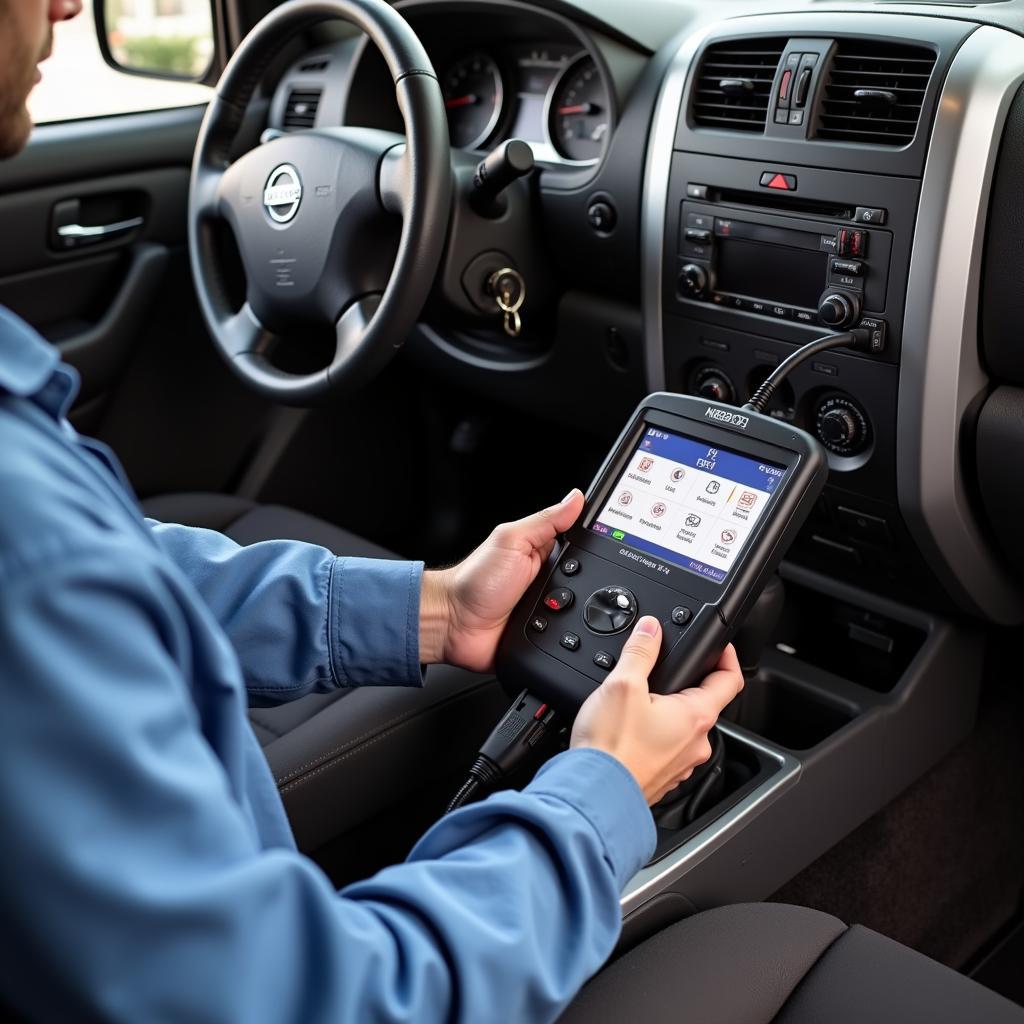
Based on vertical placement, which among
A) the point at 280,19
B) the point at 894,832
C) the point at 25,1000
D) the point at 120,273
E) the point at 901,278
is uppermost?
the point at 280,19

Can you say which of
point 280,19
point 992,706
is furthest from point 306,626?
point 992,706

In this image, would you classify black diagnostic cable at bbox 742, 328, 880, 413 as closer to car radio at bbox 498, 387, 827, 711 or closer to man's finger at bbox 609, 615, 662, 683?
car radio at bbox 498, 387, 827, 711

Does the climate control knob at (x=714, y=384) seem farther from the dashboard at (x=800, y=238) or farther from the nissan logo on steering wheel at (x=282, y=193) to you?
the nissan logo on steering wheel at (x=282, y=193)

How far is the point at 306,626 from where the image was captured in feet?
3.13

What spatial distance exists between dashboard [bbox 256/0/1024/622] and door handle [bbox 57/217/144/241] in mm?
513

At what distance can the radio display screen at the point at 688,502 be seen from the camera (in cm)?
102

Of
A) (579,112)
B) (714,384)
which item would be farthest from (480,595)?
(579,112)

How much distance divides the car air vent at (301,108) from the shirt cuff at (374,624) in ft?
3.62

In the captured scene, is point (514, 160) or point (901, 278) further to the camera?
point (514, 160)

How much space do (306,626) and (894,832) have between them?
2.81ft

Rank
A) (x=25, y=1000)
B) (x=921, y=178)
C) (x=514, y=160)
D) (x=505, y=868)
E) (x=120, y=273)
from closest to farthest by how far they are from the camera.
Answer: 1. (x=25, y=1000)
2. (x=505, y=868)
3. (x=921, y=178)
4. (x=514, y=160)
5. (x=120, y=273)

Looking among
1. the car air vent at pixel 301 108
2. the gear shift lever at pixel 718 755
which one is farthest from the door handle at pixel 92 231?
the gear shift lever at pixel 718 755

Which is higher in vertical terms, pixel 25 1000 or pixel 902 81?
pixel 902 81

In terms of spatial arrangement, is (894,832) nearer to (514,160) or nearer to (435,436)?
(514,160)
